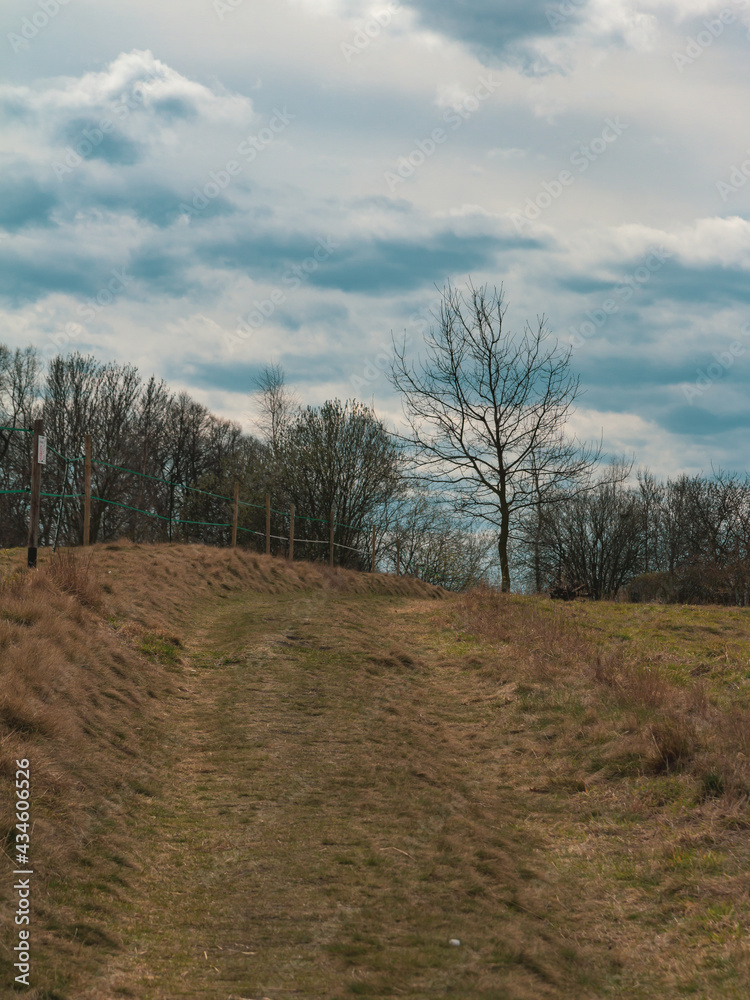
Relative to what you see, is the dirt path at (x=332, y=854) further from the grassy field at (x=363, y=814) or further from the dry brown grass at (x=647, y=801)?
the dry brown grass at (x=647, y=801)

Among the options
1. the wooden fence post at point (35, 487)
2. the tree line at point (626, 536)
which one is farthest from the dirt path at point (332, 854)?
the tree line at point (626, 536)

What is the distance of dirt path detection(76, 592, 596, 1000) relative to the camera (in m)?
3.96

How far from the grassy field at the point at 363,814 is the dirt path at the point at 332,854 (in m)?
0.02

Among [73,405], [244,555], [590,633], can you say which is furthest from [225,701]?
[73,405]

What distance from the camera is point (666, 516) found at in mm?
49719

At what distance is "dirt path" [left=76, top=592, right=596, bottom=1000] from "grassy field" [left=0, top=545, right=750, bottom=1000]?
2 cm

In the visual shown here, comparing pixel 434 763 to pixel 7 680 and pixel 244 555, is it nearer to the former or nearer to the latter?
pixel 7 680

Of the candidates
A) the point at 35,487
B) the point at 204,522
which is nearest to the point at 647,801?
the point at 35,487

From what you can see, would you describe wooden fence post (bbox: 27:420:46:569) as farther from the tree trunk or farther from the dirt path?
the tree trunk

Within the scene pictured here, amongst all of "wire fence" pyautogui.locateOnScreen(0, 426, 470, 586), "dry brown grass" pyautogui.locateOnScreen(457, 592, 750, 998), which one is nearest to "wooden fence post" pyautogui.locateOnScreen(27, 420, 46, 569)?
"dry brown grass" pyautogui.locateOnScreen(457, 592, 750, 998)

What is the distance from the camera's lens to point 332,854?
539 centimetres

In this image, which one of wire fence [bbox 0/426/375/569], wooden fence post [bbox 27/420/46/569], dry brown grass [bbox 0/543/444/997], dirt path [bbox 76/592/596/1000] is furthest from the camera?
wire fence [bbox 0/426/375/569]

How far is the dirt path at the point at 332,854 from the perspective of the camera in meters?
3.96

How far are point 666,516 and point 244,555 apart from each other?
37.2 m
